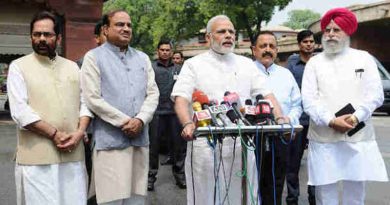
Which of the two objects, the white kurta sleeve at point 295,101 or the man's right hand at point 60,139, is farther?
the white kurta sleeve at point 295,101

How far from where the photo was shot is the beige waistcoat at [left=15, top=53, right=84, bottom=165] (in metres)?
4.05

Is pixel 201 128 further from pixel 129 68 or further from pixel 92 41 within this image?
pixel 92 41

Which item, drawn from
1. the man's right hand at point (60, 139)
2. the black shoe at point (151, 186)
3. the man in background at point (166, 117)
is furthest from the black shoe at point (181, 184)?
the man's right hand at point (60, 139)

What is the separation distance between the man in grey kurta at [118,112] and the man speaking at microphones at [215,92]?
0.40m

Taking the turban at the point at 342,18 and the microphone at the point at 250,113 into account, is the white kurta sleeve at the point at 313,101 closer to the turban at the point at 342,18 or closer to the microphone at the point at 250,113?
the turban at the point at 342,18

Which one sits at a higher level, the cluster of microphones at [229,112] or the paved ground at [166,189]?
the cluster of microphones at [229,112]

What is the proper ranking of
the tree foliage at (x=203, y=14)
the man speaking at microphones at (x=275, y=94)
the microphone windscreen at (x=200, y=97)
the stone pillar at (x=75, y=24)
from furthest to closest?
the tree foliage at (x=203, y=14)
the stone pillar at (x=75, y=24)
the man speaking at microphones at (x=275, y=94)
the microphone windscreen at (x=200, y=97)

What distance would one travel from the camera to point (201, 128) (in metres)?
3.59

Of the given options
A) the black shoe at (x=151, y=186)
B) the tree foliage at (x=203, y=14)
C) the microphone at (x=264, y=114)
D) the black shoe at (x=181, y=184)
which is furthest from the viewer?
the tree foliage at (x=203, y=14)

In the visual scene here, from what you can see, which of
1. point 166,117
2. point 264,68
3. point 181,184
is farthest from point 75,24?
point 264,68

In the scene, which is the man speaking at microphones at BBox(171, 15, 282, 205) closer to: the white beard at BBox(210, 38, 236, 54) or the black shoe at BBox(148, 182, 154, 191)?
the white beard at BBox(210, 38, 236, 54)

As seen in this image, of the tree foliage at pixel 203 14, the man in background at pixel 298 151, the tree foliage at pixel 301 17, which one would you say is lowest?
the man in background at pixel 298 151

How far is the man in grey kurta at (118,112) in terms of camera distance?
437 centimetres

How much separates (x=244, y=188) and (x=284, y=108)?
1.40m
